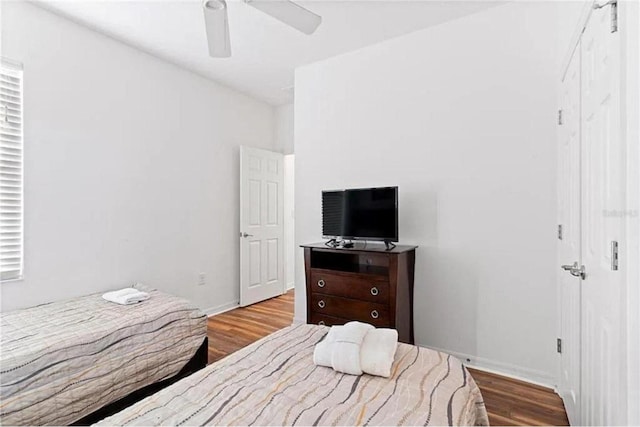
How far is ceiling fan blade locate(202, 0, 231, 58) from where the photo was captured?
1875 millimetres

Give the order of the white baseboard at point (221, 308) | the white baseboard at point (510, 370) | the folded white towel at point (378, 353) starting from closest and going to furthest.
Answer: the folded white towel at point (378, 353), the white baseboard at point (510, 370), the white baseboard at point (221, 308)

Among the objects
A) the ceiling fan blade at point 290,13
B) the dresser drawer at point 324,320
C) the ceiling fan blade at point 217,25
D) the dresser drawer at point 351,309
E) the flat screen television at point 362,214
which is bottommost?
the dresser drawer at point 324,320

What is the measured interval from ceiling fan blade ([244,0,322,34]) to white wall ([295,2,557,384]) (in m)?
1.19

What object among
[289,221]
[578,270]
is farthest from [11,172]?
[578,270]

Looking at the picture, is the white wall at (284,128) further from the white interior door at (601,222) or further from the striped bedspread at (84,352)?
the white interior door at (601,222)

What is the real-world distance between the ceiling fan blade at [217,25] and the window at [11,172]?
5.06 feet

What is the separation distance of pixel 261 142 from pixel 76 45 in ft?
7.42

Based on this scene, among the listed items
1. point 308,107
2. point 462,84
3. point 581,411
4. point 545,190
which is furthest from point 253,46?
point 581,411

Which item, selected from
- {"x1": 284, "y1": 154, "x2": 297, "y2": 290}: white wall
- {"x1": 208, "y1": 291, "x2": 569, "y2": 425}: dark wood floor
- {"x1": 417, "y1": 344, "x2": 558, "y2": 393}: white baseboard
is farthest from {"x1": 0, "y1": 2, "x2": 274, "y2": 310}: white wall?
{"x1": 417, "y1": 344, "x2": 558, "y2": 393}: white baseboard

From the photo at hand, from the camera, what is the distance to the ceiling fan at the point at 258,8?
74.6 inches

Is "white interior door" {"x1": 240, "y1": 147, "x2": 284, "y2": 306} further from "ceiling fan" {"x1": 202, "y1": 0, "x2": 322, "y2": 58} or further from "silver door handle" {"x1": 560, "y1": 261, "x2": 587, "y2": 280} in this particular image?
"silver door handle" {"x1": 560, "y1": 261, "x2": 587, "y2": 280}

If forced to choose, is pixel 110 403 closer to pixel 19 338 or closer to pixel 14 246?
pixel 19 338

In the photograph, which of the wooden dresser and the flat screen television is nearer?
the wooden dresser

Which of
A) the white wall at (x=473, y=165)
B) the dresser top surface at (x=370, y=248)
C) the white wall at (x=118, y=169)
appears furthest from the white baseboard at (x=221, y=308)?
the white wall at (x=473, y=165)
